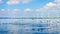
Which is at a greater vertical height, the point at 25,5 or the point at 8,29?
the point at 25,5

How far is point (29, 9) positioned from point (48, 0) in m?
0.27

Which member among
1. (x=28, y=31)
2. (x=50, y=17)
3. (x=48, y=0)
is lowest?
(x=28, y=31)

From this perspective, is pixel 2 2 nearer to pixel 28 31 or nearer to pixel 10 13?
pixel 10 13

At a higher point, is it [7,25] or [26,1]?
[26,1]

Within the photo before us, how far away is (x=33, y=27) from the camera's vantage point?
59.0 inches

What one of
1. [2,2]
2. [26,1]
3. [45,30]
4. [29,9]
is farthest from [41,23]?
[2,2]

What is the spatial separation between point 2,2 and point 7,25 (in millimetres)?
304

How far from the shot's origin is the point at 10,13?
60.0 inches

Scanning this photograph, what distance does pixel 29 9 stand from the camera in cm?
152

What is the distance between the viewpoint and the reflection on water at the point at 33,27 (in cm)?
150

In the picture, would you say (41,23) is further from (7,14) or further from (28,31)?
(7,14)

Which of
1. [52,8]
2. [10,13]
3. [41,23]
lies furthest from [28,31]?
A: [52,8]

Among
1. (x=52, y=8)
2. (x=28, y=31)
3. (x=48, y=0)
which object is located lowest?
(x=28, y=31)

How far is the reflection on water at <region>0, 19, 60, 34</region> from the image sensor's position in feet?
4.92
